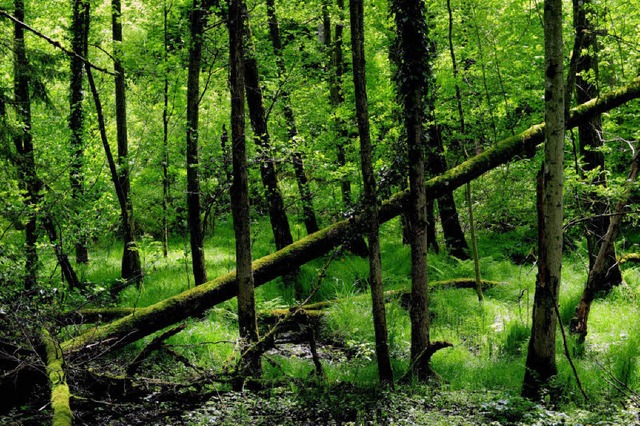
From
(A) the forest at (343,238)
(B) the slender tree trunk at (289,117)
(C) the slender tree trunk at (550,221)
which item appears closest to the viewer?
(C) the slender tree trunk at (550,221)

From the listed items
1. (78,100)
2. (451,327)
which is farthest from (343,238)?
(78,100)

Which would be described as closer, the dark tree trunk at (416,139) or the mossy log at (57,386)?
the mossy log at (57,386)

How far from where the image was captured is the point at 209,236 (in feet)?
64.7

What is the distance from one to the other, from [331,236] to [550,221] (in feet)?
12.8

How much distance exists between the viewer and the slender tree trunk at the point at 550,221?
6453 mm

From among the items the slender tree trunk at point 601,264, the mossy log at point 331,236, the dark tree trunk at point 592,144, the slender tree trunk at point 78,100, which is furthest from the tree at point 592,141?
the slender tree trunk at point 78,100

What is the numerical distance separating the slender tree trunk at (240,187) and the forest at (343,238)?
33 mm

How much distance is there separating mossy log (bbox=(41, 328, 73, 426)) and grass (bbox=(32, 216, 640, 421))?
1691mm

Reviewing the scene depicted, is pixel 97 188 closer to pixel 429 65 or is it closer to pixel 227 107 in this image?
pixel 227 107

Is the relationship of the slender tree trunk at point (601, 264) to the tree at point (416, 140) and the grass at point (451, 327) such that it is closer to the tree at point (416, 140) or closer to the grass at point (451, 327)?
the grass at point (451, 327)

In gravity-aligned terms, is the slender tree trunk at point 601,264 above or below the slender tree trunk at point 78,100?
below

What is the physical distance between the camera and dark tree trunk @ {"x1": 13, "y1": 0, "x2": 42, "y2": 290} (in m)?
7.51

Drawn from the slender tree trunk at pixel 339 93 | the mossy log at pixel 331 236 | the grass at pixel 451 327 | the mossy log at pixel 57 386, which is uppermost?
the slender tree trunk at pixel 339 93

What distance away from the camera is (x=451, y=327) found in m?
9.91
